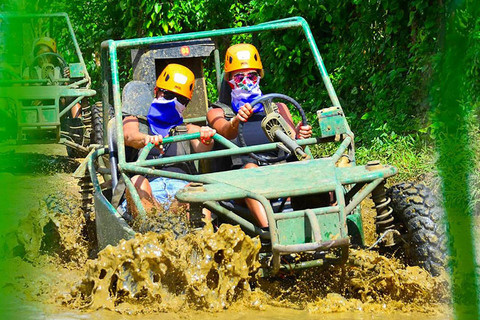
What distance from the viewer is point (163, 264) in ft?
11.0

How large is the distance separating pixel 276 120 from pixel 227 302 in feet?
3.94

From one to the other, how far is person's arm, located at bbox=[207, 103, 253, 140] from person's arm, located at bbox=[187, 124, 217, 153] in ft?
0.34

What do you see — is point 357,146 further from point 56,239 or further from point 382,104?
point 56,239

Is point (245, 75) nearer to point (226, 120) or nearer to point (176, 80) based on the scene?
point (226, 120)

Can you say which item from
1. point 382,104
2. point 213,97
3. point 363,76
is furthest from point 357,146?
point 213,97

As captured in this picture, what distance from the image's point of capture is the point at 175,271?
3365 millimetres

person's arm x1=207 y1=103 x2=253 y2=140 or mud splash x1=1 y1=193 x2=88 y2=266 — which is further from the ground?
person's arm x1=207 y1=103 x2=253 y2=140

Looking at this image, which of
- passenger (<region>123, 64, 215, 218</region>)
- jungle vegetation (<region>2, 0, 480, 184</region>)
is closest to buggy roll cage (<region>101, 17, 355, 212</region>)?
passenger (<region>123, 64, 215, 218</region>)

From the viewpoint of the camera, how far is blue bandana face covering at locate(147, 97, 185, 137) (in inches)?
172

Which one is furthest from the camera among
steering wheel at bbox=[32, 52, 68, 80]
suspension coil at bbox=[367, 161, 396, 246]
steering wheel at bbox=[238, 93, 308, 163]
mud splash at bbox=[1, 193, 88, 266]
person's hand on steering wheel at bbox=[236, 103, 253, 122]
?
steering wheel at bbox=[32, 52, 68, 80]

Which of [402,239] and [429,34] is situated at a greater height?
[429,34]

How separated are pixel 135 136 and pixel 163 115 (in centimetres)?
27

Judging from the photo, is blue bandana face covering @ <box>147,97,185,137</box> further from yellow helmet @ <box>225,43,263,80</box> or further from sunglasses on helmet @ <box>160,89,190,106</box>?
yellow helmet @ <box>225,43,263,80</box>

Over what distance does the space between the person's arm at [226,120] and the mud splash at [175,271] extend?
37.2 inches
